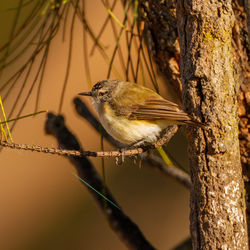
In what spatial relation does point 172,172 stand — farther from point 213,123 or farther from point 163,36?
point 213,123

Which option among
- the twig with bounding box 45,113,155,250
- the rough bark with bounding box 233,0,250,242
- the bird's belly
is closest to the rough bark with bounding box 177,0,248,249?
the rough bark with bounding box 233,0,250,242

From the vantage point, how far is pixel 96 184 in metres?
2.46

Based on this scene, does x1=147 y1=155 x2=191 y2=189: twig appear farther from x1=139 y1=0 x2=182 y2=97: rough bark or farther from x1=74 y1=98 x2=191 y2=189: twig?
x1=139 y1=0 x2=182 y2=97: rough bark

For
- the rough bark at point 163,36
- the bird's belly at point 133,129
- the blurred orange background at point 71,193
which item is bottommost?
the blurred orange background at point 71,193

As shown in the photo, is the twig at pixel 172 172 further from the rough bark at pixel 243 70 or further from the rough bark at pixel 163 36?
the rough bark at pixel 163 36

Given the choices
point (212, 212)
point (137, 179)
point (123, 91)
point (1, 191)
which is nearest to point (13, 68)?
point (1, 191)

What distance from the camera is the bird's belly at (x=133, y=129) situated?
260 centimetres

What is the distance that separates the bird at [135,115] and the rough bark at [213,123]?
0.45 metres

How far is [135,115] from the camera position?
2.66 m

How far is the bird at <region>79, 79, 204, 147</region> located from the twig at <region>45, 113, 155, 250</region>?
0.23 metres

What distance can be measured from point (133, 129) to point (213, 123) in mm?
752

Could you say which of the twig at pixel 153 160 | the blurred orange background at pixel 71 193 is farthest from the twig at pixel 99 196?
the blurred orange background at pixel 71 193

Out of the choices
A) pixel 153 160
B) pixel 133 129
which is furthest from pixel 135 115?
pixel 153 160

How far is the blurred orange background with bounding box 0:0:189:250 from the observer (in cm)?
450
